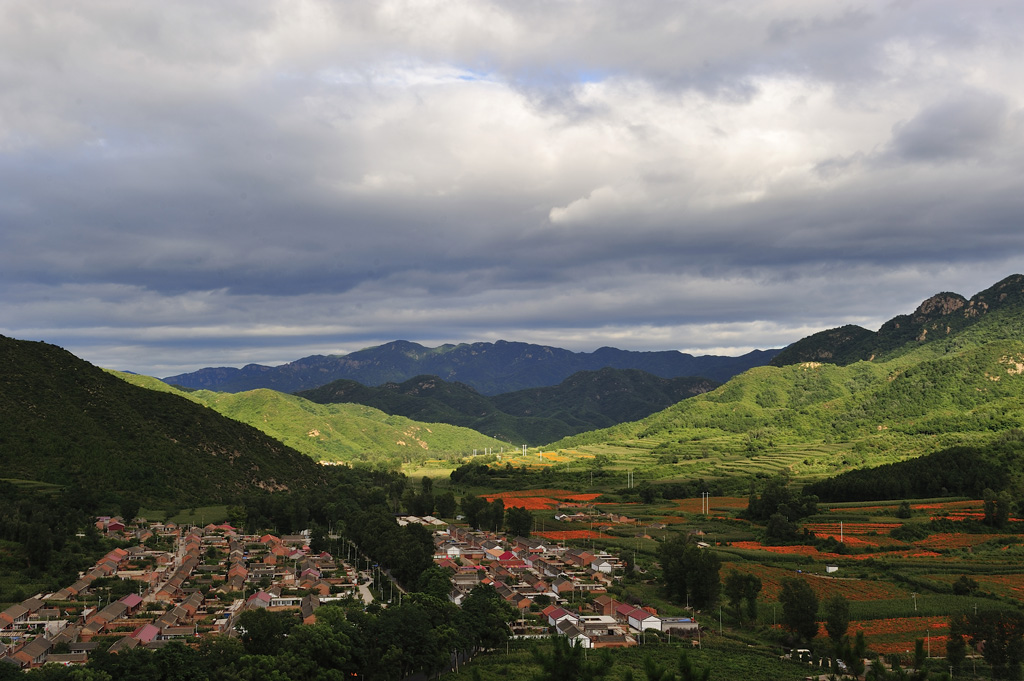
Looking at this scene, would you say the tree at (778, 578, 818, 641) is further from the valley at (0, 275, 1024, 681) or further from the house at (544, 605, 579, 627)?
the house at (544, 605, 579, 627)

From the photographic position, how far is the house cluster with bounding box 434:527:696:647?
2525 inches

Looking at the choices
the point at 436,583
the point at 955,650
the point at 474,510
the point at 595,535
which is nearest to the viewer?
the point at 955,650

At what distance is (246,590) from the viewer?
73.7 metres

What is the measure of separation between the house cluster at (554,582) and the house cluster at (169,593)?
14.0 metres

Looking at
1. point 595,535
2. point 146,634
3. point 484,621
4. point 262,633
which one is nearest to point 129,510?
point 146,634

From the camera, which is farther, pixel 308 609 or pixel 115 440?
pixel 115 440

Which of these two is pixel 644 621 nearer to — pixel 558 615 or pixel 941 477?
pixel 558 615

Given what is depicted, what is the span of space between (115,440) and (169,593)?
59727 mm

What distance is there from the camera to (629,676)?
42.9 m

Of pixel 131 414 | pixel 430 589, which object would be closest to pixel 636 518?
pixel 430 589

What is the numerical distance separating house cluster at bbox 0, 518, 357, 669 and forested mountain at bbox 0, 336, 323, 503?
16807 mm

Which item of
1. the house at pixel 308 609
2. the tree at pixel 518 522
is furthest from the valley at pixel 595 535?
the house at pixel 308 609

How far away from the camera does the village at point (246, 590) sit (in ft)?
190

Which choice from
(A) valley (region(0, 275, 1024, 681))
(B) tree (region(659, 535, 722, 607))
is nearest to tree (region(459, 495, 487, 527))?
(A) valley (region(0, 275, 1024, 681))
